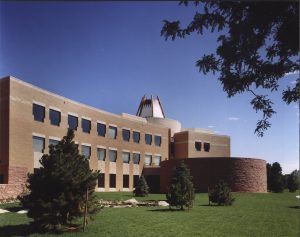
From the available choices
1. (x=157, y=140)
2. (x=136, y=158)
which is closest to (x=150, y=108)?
(x=157, y=140)

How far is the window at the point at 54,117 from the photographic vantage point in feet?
147

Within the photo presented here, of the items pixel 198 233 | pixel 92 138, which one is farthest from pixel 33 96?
pixel 198 233

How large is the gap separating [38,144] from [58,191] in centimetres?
2846

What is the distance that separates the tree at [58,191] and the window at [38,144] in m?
27.2

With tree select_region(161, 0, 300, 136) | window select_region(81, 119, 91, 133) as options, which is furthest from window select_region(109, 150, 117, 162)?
tree select_region(161, 0, 300, 136)

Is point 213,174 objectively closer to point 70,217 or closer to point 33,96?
point 33,96

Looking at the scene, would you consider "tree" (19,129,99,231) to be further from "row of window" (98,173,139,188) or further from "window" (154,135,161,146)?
"window" (154,135,161,146)

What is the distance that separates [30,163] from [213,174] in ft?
76.1

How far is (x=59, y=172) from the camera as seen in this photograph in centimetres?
1522

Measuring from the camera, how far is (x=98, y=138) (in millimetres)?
53531

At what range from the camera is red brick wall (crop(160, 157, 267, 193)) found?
1853 inches

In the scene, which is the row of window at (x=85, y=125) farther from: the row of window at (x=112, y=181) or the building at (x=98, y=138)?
the row of window at (x=112, y=181)

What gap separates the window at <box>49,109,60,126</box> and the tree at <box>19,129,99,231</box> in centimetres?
2992

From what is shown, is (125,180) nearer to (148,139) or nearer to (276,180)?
(148,139)
